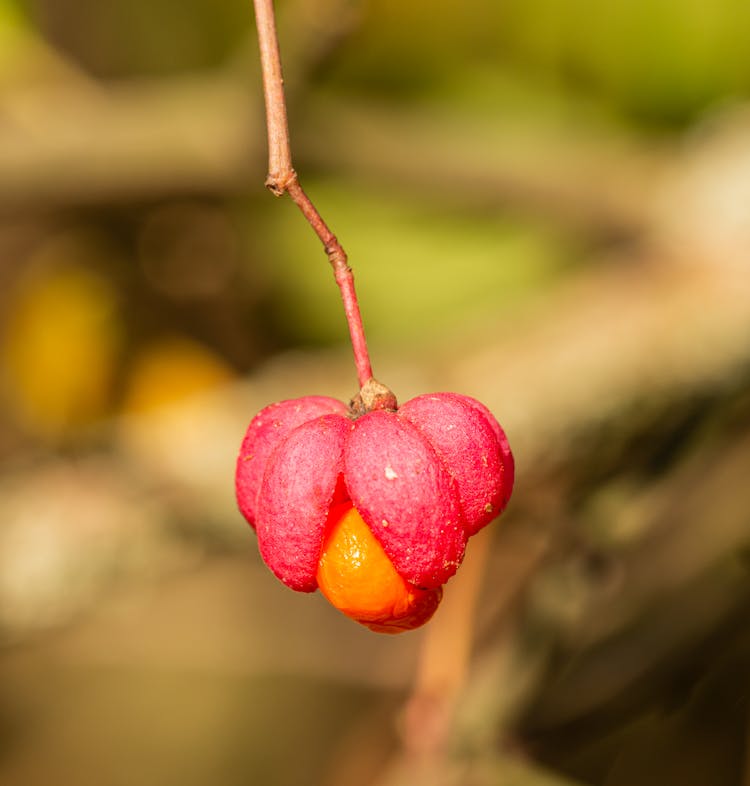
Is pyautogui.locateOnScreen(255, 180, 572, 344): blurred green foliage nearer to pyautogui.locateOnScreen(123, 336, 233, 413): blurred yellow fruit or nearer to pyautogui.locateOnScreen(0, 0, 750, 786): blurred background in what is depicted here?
pyautogui.locateOnScreen(0, 0, 750, 786): blurred background

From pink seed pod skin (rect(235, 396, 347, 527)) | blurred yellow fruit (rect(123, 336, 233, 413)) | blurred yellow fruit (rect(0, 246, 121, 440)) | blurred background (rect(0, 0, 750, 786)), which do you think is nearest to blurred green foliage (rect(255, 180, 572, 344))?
blurred background (rect(0, 0, 750, 786))

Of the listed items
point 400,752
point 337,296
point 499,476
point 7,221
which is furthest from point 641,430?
point 7,221

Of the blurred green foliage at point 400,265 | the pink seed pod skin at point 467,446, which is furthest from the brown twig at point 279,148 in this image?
the blurred green foliage at point 400,265

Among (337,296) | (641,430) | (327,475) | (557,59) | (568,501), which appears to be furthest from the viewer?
(337,296)

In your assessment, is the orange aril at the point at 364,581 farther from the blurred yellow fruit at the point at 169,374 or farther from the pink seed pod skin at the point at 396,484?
the blurred yellow fruit at the point at 169,374

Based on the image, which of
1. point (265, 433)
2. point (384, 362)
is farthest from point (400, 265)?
point (265, 433)

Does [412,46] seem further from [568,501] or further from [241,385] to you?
[568,501]

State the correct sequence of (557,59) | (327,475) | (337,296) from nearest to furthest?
(327,475)
(557,59)
(337,296)
